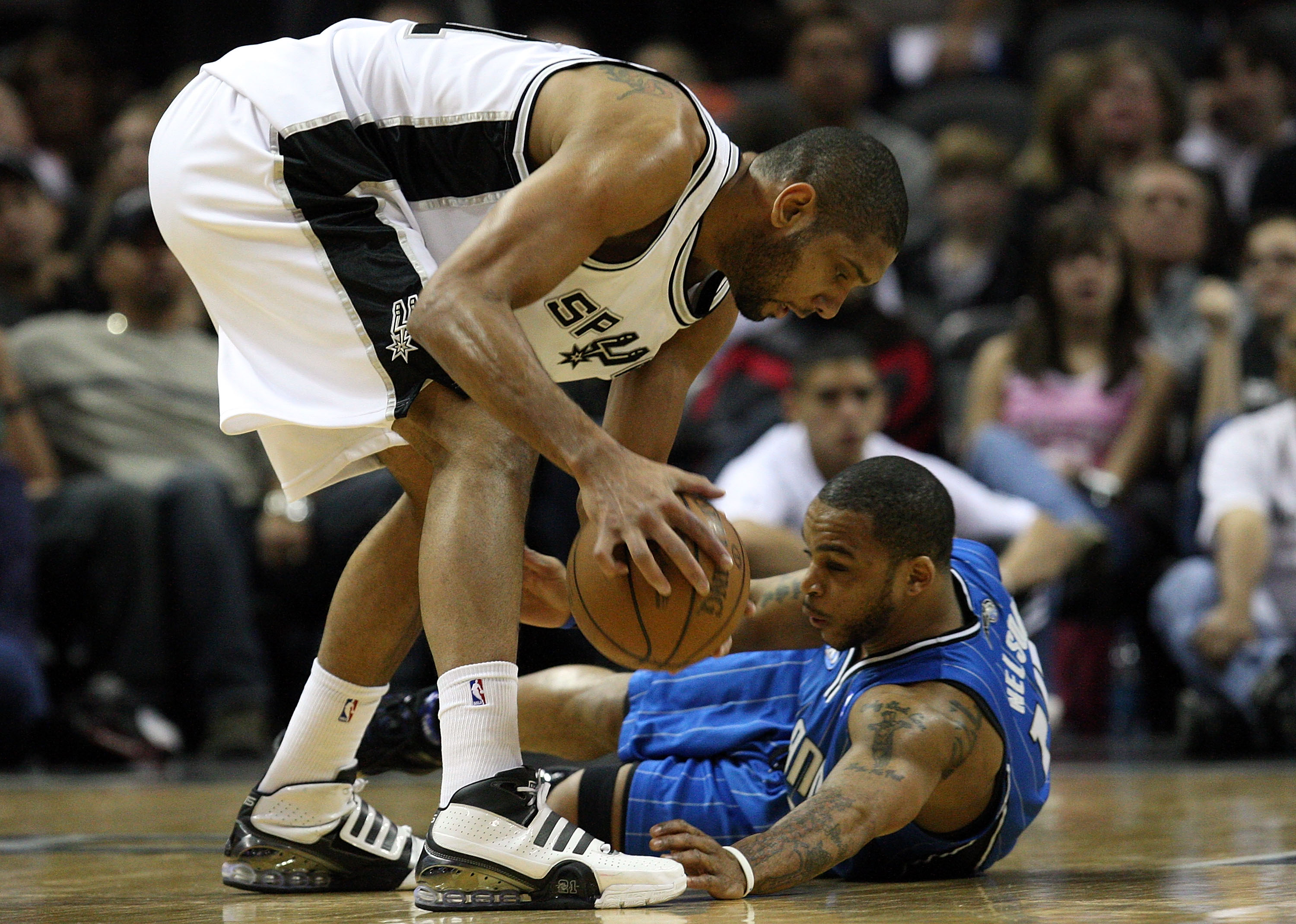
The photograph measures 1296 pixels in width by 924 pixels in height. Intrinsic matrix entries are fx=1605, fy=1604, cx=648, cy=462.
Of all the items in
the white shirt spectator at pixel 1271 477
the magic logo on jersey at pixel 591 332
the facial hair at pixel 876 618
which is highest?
the magic logo on jersey at pixel 591 332

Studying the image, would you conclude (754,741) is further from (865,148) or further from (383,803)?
(383,803)

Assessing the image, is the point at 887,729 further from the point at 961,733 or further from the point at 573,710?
the point at 573,710

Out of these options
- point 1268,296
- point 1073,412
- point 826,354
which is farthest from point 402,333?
point 1268,296

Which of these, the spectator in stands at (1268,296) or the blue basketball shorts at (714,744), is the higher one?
the spectator in stands at (1268,296)

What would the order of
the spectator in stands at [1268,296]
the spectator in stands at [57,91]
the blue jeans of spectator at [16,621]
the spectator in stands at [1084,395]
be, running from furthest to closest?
1. the spectator in stands at [57,91]
2. the spectator in stands at [1268,296]
3. the spectator in stands at [1084,395]
4. the blue jeans of spectator at [16,621]

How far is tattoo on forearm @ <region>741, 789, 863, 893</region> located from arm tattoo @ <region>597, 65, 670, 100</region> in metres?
1.24

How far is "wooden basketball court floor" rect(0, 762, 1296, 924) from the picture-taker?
2.47 metres

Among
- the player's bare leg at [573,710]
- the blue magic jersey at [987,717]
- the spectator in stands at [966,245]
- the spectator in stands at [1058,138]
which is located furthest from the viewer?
the spectator in stands at [1058,138]

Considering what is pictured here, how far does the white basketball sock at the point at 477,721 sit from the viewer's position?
2.58m

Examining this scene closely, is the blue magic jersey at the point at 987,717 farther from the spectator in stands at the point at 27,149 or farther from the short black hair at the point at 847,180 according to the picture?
the spectator in stands at the point at 27,149

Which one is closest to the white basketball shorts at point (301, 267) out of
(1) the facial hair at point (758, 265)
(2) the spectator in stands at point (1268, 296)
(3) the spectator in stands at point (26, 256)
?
(1) the facial hair at point (758, 265)

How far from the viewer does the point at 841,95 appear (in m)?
8.02

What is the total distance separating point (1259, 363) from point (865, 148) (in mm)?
4393

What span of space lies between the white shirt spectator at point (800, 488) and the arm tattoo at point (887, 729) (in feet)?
9.86
